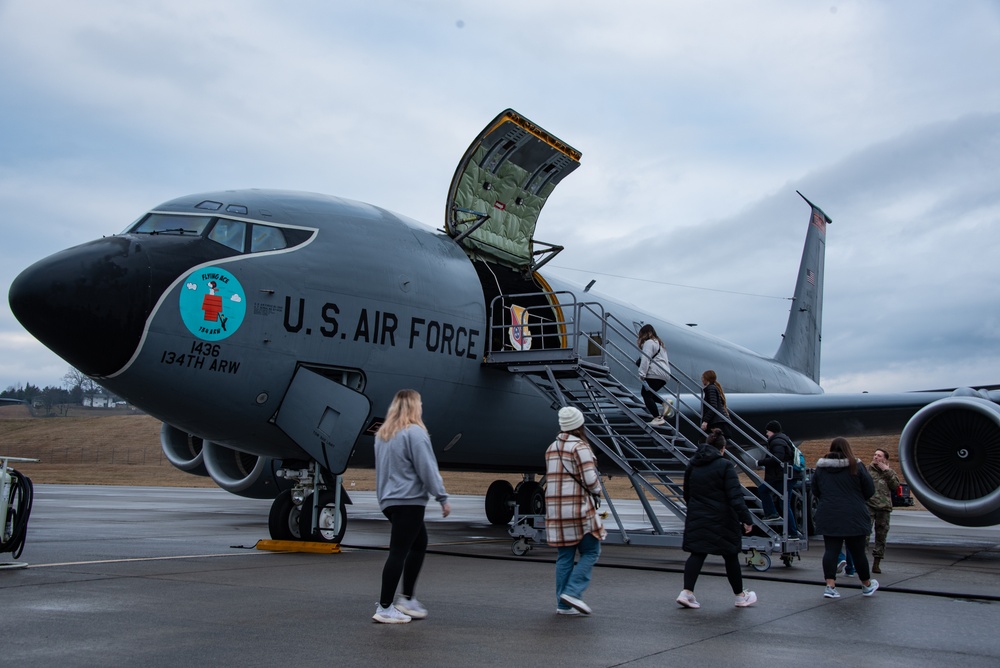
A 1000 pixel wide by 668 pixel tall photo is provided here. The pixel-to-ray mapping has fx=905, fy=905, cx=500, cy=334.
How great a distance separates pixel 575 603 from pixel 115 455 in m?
64.3

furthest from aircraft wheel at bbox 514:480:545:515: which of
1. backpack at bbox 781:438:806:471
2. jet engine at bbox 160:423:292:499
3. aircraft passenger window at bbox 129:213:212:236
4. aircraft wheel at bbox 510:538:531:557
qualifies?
aircraft passenger window at bbox 129:213:212:236


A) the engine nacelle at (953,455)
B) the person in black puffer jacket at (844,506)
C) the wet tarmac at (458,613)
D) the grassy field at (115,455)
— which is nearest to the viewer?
the wet tarmac at (458,613)

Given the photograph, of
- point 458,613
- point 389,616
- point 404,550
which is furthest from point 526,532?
point 389,616

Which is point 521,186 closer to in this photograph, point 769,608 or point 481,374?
point 481,374

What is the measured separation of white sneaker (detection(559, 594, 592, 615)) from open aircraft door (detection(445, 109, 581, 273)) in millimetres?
7310

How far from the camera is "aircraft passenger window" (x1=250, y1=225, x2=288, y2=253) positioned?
9.97 metres

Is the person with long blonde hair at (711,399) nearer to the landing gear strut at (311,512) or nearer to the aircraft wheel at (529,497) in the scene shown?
the landing gear strut at (311,512)

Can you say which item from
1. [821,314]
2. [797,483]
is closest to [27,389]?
[821,314]

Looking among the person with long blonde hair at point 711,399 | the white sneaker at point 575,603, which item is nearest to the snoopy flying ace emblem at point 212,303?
the white sneaker at point 575,603

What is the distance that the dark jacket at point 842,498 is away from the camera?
788 cm

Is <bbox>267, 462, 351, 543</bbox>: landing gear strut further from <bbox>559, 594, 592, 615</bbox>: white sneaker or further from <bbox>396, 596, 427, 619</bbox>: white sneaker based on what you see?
<bbox>559, 594, 592, 615</bbox>: white sneaker

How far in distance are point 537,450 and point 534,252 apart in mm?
3132

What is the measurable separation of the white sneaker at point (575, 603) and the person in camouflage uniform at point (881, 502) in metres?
4.66

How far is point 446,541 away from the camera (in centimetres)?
1253
